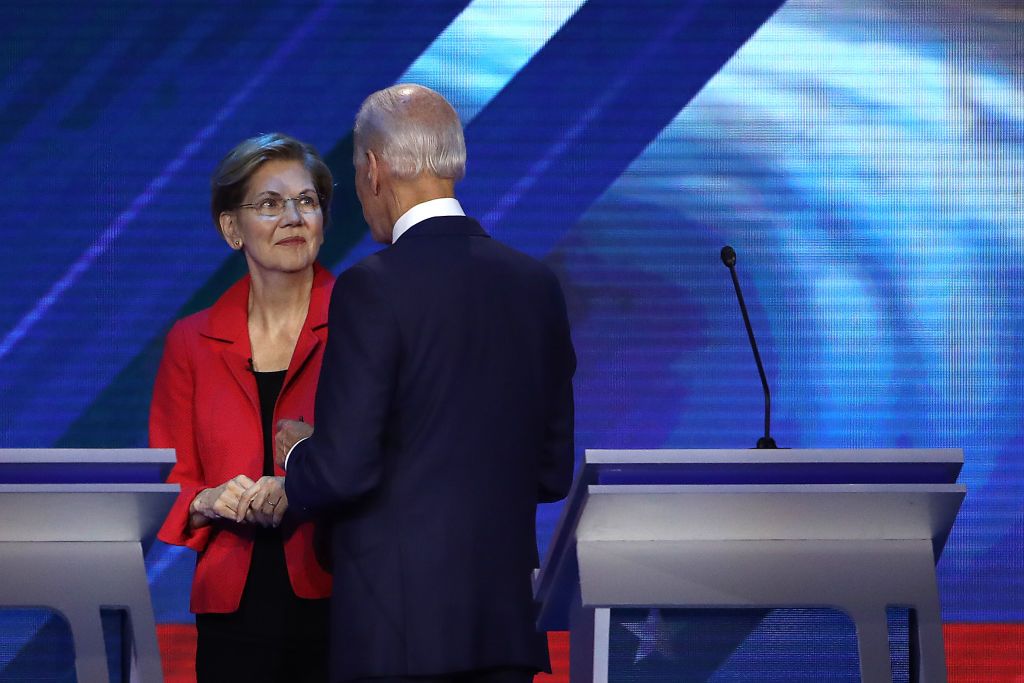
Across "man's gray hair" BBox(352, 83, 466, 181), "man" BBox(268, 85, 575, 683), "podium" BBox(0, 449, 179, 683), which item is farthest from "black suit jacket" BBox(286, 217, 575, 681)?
"podium" BBox(0, 449, 179, 683)

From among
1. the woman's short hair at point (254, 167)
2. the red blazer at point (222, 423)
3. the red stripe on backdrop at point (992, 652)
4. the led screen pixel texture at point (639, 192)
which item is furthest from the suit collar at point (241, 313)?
the red stripe on backdrop at point (992, 652)

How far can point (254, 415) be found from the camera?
2393mm

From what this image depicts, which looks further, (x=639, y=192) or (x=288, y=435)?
(x=639, y=192)

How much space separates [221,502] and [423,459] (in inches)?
21.2

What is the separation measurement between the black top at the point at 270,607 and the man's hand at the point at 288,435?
0.24 m

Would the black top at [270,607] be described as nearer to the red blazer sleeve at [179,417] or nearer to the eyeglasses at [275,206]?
the red blazer sleeve at [179,417]

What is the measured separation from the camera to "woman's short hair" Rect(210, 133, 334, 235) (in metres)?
2.53

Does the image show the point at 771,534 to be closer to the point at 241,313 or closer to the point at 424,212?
the point at 424,212

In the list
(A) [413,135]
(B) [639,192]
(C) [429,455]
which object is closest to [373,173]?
(A) [413,135]

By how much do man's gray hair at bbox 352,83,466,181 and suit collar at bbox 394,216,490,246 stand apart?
0.07 m

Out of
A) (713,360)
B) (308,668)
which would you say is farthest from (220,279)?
(308,668)

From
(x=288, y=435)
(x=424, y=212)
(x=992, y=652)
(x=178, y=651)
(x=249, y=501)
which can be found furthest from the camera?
(x=992, y=652)

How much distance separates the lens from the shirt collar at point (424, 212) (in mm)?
1969

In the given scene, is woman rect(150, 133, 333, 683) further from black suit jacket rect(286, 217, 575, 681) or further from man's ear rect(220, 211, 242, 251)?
black suit jacket rect(286, 217, 575, 681)
